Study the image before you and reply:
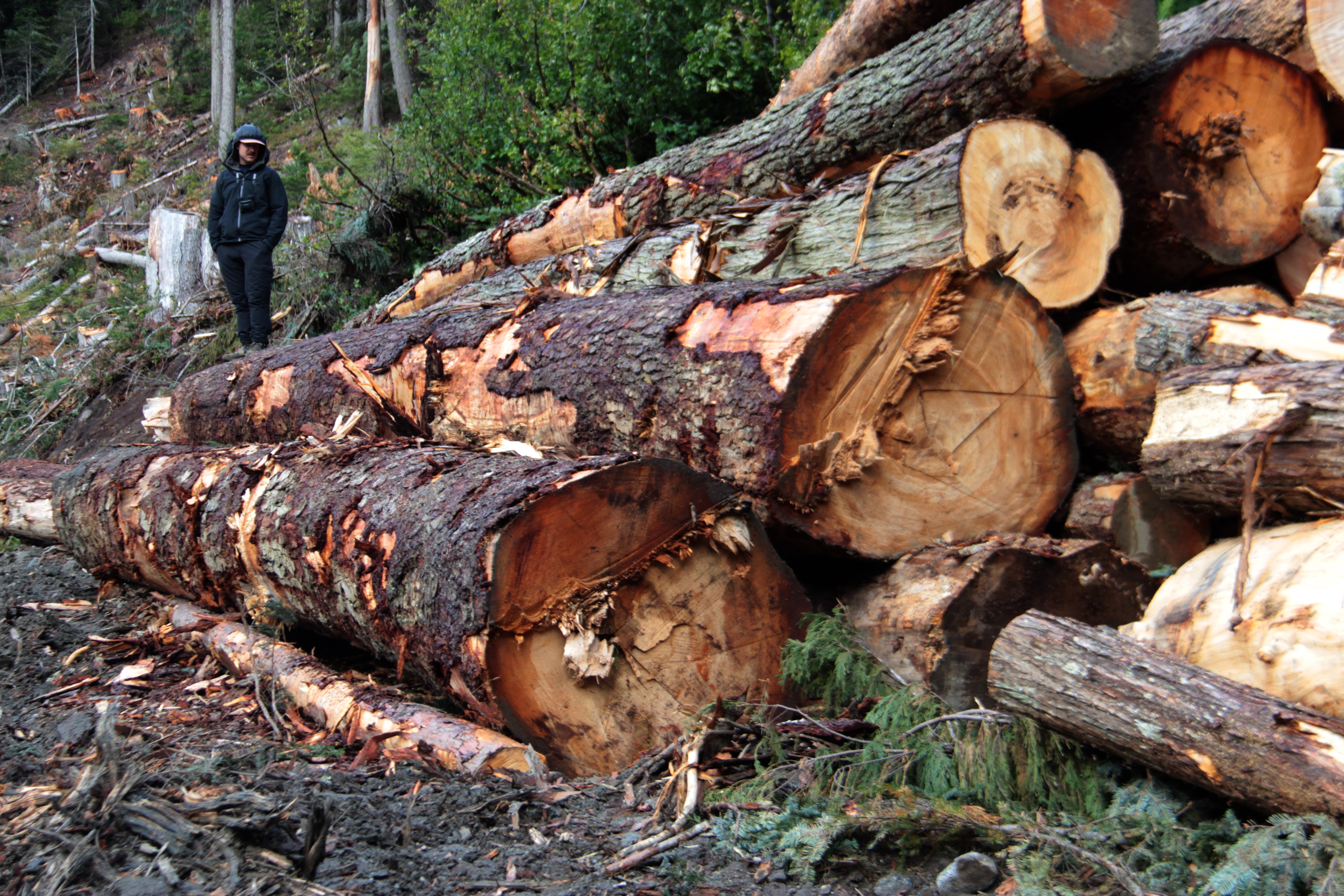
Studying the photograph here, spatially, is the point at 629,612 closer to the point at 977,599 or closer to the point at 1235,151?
the point at 977,599

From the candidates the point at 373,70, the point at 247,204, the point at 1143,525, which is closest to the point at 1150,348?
the point at 1143,525

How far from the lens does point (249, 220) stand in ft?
24.2

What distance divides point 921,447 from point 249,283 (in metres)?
6.34

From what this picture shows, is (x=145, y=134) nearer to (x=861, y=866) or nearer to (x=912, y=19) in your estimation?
(x=912, y=19)

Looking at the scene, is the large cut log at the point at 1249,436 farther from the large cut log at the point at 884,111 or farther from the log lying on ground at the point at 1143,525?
the large cut log at the point at 884,111

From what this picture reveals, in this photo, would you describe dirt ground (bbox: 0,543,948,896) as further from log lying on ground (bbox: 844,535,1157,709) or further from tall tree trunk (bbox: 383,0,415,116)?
tall tree trunk (bbox: 383,0,415,116)

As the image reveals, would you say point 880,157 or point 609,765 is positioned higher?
point 880,157

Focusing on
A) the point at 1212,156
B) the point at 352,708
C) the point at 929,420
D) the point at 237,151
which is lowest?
the point at 352,708

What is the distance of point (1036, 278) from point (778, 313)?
4.34 ft

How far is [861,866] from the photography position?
6.30 ft

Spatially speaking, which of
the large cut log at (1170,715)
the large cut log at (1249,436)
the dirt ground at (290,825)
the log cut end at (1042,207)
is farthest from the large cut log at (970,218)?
the dirt ground at (290,825)

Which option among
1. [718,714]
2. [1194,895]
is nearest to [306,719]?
[718,714]

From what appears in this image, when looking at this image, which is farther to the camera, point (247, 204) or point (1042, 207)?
point (247, 204)

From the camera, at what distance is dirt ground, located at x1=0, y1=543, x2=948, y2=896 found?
1.65m
